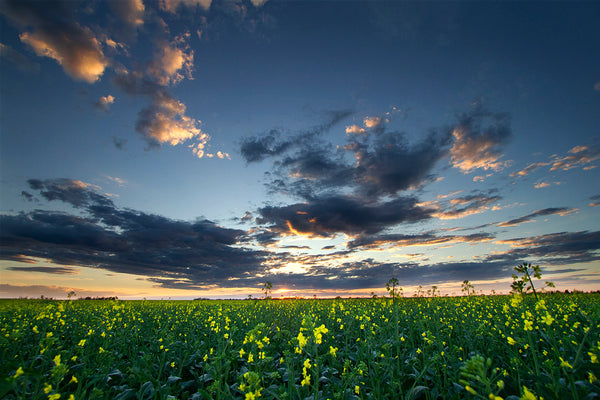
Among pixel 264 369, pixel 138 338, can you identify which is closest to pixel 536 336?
pixel 264 369

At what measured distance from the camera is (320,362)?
208 inches

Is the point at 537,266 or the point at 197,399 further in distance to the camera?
the point at 537,266

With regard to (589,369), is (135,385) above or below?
below

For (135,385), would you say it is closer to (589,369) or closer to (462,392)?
(462,392)

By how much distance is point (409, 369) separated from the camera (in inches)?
264

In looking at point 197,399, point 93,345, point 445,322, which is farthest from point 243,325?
point 445,322

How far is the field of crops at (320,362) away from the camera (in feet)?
13.7

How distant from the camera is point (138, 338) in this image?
Answer: 10.4m

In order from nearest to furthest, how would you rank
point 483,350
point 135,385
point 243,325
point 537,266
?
point 135,385, point 483,350, point 537,266, point 243,325

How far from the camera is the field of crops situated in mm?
4180

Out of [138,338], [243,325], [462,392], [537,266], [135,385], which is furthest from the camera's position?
[243,325]

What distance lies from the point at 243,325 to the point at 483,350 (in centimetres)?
917

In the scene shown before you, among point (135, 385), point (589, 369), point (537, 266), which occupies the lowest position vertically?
point (135, 385)

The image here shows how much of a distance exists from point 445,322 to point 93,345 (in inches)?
472
